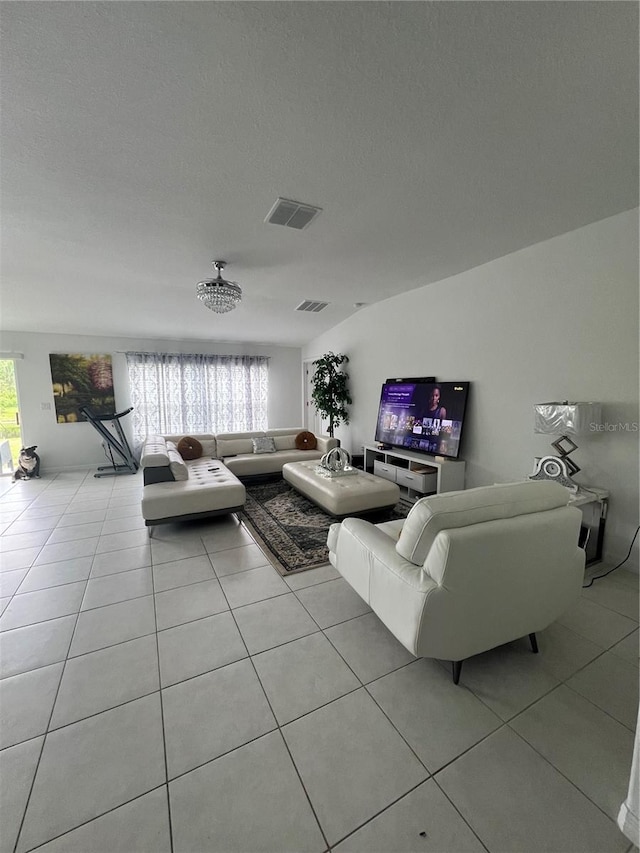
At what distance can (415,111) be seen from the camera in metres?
1.52

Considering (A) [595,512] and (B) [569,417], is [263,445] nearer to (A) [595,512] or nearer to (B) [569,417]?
(B) [569,417]

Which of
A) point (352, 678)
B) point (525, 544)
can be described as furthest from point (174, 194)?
point (352, 678)

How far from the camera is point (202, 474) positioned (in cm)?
399

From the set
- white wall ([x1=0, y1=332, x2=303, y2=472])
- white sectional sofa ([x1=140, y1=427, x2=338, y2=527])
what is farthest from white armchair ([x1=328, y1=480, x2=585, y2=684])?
white wall ([x1=0, y1=332, x2=303, y2=472])

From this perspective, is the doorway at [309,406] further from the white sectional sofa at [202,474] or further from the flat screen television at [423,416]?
the flat screen television at [423,416]

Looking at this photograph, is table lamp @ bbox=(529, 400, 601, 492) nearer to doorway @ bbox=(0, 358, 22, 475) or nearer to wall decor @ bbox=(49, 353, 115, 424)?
wall decor @ bbox=(49, 353, 115, 424)

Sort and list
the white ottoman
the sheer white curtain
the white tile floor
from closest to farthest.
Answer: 1. the white tile floor
2. the white ottoman
3. the sheer white curtain

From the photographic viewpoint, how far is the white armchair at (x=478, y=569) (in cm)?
138

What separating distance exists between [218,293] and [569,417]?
119 inches

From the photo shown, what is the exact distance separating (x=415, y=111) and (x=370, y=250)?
154 centimetres

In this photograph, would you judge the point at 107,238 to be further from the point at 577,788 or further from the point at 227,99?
the point at 577,788

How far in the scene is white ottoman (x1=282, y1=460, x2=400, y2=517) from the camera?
330 centimetres

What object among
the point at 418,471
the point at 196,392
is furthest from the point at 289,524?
the point at 196,392

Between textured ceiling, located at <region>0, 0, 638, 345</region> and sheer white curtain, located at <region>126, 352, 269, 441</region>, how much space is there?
10.00ft
